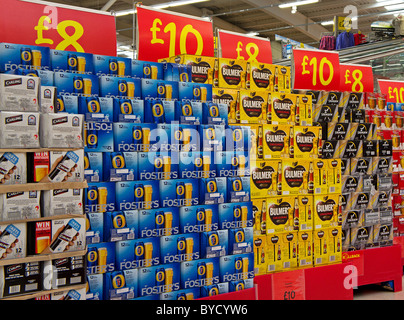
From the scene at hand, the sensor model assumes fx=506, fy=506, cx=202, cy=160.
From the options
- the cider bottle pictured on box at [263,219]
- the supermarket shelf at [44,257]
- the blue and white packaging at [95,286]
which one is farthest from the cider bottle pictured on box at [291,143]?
the supermarket shelf at [44,257]

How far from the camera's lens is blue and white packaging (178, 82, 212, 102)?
165 inches

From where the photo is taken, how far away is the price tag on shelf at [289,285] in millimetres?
4738

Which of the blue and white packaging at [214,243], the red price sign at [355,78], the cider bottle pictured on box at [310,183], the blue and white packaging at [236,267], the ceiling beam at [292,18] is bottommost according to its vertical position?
the blue and white packaging at [236,267]

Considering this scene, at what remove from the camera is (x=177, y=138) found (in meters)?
3.98

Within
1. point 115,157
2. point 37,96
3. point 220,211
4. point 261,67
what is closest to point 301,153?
point 261,67

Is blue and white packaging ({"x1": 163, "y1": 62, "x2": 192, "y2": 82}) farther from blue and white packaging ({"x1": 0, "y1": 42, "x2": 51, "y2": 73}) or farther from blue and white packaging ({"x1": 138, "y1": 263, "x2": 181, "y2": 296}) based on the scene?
blue and white packaging ({"x1": 138, "y1": 263, "x2": 181, "y2": 296})

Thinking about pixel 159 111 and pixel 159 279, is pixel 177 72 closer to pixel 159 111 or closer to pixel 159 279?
pixel 159 111

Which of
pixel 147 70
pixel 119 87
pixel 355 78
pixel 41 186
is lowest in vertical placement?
pixel 41 186

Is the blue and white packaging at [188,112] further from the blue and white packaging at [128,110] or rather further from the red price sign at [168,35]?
the red price sign at [168,35]

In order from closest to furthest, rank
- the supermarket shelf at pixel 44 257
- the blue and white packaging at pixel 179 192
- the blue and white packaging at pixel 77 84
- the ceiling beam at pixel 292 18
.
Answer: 1. the supermarket shelf at pixel 44 257
2. the blue and white packaging at pixel 77 84
3. the blue and white packaging at pixel 179 192
4. the ceiling beam at pixel 292 18

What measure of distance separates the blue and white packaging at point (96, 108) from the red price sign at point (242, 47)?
7.16 feet

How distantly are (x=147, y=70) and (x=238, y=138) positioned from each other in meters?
0.95

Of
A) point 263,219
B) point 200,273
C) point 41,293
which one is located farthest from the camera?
point 263,219

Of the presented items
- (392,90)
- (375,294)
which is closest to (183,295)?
(375,294)
